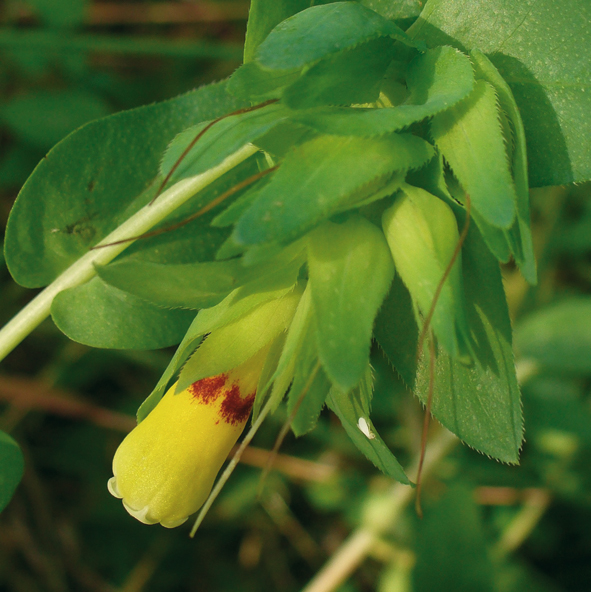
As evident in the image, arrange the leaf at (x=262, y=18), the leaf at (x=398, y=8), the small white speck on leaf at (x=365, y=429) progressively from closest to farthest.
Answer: the small white speck on leaf at (x=365, y=429)
the leaf at (x=262, y=18)
the leaf at (x=398, y=8)

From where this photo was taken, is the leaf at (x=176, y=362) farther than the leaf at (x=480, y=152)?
Yes

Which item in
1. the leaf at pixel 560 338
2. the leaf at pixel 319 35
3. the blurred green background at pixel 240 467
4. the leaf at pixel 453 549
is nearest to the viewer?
the leaf at pixel 319 35

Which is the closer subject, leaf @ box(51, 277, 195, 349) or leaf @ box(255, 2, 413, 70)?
leaf @ box(255, 2, 413, 70)

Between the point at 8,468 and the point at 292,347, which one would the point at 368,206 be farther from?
the point at 8,468

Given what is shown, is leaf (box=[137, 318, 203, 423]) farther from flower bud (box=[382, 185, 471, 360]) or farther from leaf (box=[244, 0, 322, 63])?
leaf (box=[244, 0, 322, 63])

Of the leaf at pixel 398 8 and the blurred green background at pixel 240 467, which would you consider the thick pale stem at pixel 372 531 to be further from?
the leaf at pixel 398 8

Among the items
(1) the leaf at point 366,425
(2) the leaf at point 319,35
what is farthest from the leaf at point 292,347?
(2) the leaf at point 319,35

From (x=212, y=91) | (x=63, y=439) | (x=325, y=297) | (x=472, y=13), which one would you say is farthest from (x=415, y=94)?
(x=63, y=439)

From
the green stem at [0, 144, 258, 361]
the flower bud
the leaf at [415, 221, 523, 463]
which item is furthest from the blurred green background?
the flower bud
